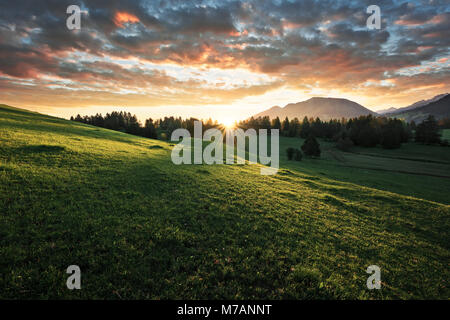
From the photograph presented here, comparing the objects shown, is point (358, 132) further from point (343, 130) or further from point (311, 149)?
point (311, 149)

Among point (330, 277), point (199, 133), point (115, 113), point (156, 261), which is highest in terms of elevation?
point (115, 113)

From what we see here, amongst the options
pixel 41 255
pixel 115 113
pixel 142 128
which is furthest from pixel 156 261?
pixel 115 113

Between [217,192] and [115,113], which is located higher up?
[115,113]

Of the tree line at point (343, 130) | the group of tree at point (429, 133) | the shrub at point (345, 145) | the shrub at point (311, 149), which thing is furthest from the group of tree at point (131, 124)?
the group of tree at point (429, 133)

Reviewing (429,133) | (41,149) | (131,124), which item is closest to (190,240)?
(41,149)

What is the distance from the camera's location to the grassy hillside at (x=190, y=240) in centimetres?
547

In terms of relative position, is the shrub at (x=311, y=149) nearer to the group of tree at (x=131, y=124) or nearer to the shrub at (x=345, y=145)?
the shrub at (x=345, y=145)

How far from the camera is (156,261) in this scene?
6246mm

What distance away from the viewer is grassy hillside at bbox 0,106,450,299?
5473mm

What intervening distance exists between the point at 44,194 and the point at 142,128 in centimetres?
8906

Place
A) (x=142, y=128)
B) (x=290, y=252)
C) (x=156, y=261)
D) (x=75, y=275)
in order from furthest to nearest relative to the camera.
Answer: (x=142, y=128) < (x=290, y=252) < (x=156, y=261) < (x=75, y=275)

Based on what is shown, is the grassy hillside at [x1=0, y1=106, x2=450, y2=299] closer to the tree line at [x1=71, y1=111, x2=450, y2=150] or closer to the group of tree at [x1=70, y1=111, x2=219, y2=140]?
the tree line at [x1=71, y1=111, x2=450, y2=150]

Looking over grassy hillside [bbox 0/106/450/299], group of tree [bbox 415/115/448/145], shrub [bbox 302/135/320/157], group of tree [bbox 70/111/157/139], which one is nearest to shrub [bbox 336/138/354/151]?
shrub [bbox 302/135/320/157]

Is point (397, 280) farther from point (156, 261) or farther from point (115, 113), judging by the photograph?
Answer: point (115, 113)
